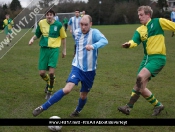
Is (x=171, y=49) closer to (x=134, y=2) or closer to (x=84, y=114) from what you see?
(x=84, y=114)

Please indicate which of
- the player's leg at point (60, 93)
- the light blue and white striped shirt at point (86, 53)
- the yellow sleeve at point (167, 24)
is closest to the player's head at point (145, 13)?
the yellow sleeve at point (167, 24)

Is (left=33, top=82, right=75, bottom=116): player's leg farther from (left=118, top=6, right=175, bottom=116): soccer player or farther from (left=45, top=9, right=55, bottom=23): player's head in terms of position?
(left=45, top=9, right=55, bottom=23): player's head

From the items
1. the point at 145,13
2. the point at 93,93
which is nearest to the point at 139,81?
the point at 145,13

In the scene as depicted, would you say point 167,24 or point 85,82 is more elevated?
point 167,24

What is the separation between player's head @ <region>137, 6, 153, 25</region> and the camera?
5.90 meters

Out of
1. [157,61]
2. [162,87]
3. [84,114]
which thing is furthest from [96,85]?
[157,61]

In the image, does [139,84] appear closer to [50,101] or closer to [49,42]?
[50,101]

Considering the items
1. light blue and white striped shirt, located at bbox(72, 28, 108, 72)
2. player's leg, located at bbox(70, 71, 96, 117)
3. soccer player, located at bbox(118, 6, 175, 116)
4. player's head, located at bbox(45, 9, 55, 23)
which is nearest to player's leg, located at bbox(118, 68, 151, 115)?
Answer: soccer player, located at bbox(118, 6, 175, 116)

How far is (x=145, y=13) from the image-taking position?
5945 millimetres

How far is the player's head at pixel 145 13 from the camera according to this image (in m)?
5.90

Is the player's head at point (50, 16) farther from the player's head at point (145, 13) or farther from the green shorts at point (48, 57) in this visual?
the player's head at point (145, 13)

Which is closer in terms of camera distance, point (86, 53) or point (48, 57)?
point (86, 53)

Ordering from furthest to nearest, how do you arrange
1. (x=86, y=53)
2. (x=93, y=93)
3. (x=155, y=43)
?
(x=93, y=93) → (x=155, y=43) → (x=86, y=53)
